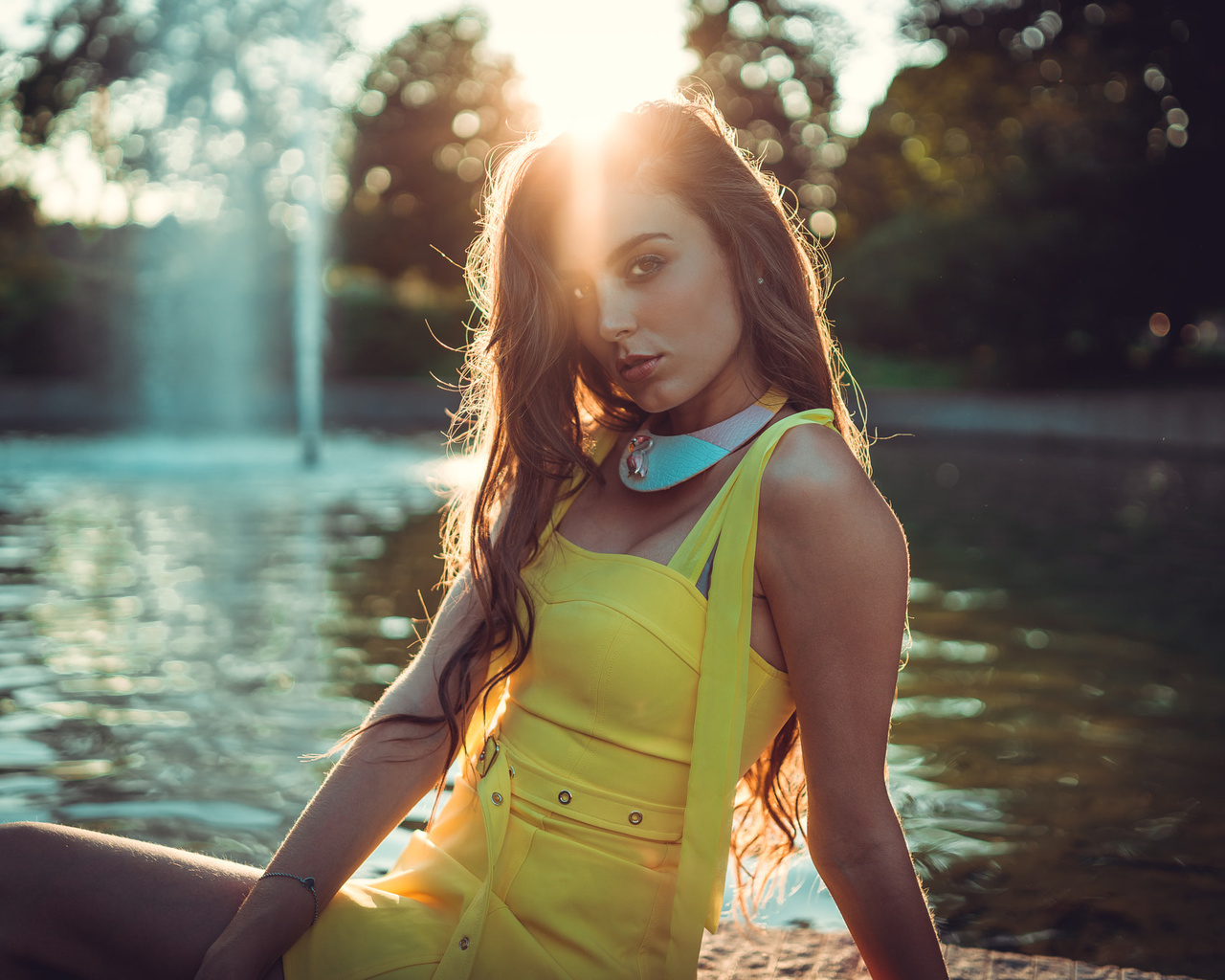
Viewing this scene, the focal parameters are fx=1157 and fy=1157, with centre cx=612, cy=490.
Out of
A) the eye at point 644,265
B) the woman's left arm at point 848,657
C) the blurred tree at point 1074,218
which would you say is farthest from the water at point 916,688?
the blurred tree at point 1074,218

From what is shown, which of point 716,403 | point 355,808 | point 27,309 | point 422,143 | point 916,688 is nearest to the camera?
point 355,808

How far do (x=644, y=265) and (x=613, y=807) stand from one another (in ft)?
2.63

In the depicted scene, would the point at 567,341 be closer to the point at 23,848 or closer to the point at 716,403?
the point at 716,403

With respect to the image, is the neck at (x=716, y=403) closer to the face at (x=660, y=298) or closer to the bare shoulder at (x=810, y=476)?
the face at (x=660, y=298)

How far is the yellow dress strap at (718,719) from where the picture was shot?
5.19ft

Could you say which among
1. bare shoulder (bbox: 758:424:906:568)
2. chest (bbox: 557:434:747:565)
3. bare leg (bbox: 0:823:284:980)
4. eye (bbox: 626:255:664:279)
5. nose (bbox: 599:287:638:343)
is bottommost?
bare leg (bbox: 0:823:284:980)

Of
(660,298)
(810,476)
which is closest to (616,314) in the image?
(660,298)

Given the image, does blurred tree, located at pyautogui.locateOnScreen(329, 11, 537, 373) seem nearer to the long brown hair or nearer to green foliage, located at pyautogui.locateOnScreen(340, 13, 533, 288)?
green foliage, located at pyautogui.locateOnScreen(340, 13, 533, 288)

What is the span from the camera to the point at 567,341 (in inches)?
76.2

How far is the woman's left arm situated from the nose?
0.32 meters

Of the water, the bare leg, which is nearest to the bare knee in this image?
the bare leg

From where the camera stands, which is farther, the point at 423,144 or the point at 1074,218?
the point at 423,144

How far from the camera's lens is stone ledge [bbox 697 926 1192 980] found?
2393mm

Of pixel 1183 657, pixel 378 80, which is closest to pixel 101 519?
pixel 1183 657
